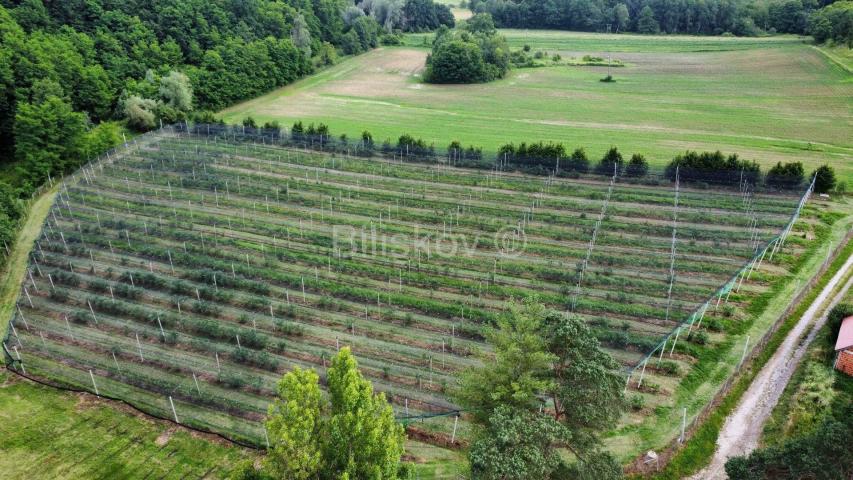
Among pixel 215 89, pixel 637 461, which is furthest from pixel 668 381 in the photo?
pixel 215 89

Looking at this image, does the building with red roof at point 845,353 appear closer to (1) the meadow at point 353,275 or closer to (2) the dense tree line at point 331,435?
(1) the meadow at point 353,275

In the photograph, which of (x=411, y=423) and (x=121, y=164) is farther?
(x=121, y=164)

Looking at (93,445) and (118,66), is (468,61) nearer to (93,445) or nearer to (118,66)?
(118,66)

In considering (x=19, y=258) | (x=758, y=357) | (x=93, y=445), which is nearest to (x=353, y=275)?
(x=93, y=445)

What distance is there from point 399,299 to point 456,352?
16.5ft

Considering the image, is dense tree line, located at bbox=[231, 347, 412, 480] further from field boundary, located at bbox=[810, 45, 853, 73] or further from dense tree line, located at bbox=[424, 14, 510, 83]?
field boundary, located at bbox=[810, 45, 853, 73]

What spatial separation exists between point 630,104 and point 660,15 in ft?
223

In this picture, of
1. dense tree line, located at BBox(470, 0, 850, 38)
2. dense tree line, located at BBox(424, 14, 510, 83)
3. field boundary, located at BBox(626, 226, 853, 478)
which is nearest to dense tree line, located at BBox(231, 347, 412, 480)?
field boundary, located at BBox(626, 226, 853, 478)

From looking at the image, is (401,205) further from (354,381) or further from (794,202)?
(794,202)

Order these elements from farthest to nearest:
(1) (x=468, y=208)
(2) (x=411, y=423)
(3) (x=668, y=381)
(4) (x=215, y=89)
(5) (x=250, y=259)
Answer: (4) (x=215, y=89)
(1) (x=468, y=208)
(5) (x=250, y=259)
(3) (x=668, y=381)
(2) (x=411, y=423)

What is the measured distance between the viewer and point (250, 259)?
32.1m

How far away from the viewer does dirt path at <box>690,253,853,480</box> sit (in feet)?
65.8

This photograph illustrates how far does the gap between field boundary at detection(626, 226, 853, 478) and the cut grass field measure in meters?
20.0

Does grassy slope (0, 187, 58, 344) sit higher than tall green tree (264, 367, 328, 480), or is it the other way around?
tall green tree (264, 367, 328, 480)
